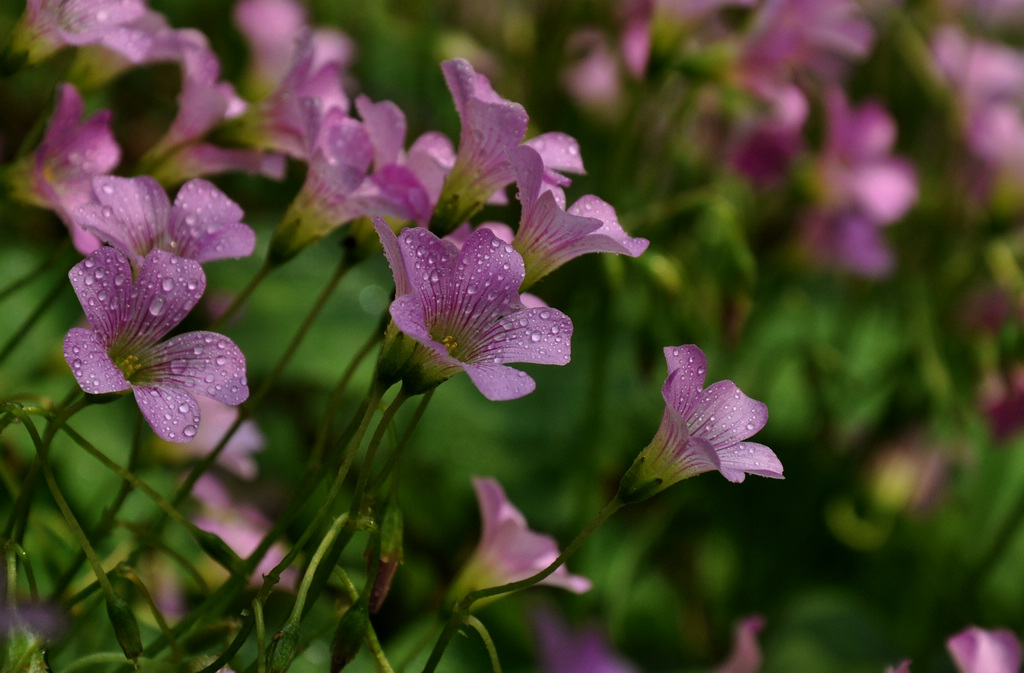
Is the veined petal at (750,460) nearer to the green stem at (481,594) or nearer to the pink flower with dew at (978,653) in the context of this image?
the green stem at (481,594)

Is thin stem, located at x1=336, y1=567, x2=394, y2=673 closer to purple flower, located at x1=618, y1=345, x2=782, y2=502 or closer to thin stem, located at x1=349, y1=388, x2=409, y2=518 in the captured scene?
thin stem, located at x1=349, y1=388, x2=409, y2=518

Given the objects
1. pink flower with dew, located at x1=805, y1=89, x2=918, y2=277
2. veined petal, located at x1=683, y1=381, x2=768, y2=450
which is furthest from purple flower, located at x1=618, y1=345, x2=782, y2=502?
pink flower with dew, located at x1=805, y1=89, x2=918, y2=277

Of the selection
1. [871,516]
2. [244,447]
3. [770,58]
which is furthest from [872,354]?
[244,447]

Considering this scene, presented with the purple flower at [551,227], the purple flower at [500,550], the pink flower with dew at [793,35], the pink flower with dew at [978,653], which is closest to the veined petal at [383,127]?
the purple flower at [551,227]

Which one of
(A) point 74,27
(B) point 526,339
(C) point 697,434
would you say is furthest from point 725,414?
(A) point 74,27

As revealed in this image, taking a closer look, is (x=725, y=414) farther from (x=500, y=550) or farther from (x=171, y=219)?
(x=171, y=219)
